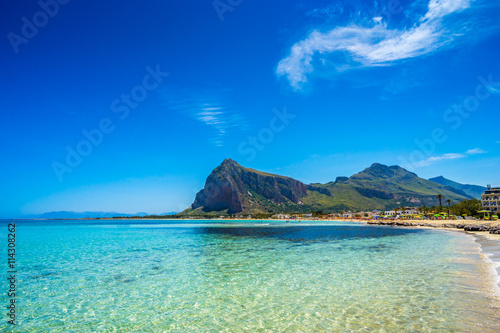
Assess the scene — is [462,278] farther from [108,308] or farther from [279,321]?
[108,308]

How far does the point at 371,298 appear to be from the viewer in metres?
13.3

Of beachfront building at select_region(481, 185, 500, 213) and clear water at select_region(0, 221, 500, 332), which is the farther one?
beachfront building at select_region(481, 185, 500, 213)

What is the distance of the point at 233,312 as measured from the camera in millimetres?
11898

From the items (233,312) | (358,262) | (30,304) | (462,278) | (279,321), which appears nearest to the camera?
(279,321)

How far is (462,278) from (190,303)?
1592 centimetres

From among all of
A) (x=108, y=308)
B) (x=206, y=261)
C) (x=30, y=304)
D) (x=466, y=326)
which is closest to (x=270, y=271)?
(x=206, y=261)

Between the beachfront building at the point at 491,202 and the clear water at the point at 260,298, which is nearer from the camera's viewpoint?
the clear water at the point at 260,298

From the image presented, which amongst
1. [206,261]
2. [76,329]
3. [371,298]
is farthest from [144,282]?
[371,298]

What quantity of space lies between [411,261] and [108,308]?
2299cm

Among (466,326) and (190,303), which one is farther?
(190,303)

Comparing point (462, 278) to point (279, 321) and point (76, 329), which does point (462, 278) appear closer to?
point (279, 321)

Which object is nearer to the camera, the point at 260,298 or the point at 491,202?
the point at 260,298

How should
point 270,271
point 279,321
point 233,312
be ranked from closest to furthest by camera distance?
1. point 279,321
2. point 233,312
3. point 270,271

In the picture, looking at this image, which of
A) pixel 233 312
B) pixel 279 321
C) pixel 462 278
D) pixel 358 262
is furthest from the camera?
pixel 358 262
